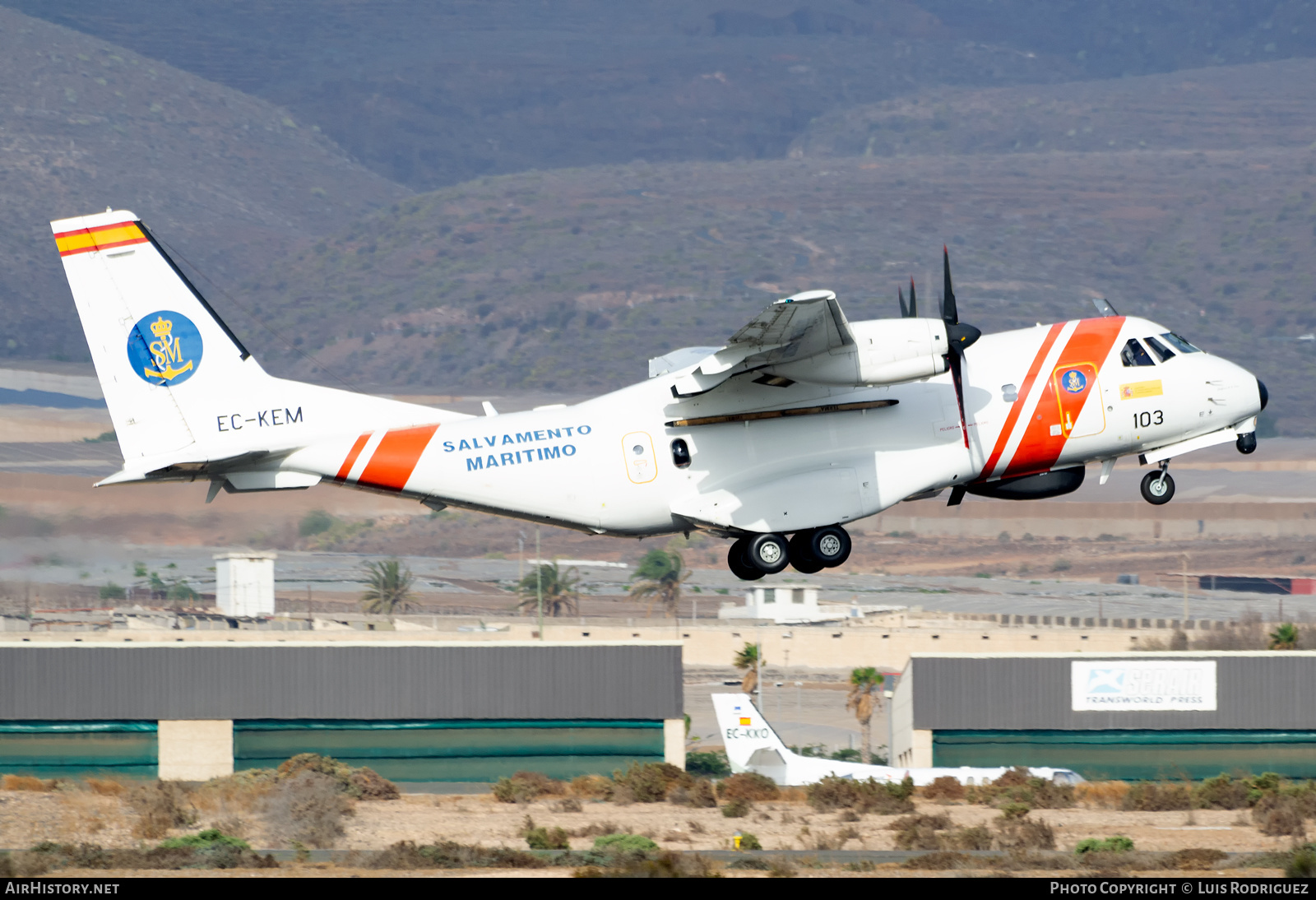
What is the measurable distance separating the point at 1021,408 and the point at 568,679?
121 feet

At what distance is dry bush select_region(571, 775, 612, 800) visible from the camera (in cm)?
6206

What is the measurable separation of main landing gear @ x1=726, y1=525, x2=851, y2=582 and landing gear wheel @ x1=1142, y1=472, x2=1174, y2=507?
616 centimetres

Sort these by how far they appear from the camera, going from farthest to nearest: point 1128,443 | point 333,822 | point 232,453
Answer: point 333,822 < point 1128,443 < point 232,453

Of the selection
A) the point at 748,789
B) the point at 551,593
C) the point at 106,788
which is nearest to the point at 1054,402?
the point at 748,789

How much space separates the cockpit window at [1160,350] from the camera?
32.8 meters

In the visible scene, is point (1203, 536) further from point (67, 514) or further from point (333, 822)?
point (333, 822)

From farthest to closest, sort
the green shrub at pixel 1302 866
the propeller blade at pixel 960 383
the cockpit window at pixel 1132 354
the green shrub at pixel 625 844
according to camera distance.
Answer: the green shrub at pixel 625 844 < the green shrub at pixel 1302 866 < the cockpit window at pixel 1132 354 < the propeller blade at pixel 960 383

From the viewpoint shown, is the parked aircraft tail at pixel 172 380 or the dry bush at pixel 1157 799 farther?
the dry bush at pixel 1157 799

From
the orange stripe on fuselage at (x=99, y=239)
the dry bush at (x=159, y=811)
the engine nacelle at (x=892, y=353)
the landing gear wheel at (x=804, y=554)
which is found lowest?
the dry bush at (x=159, y=811)

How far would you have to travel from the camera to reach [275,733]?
6544 cm

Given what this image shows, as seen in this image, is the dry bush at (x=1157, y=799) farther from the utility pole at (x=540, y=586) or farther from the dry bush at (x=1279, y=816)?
the utility pole at (x=540, y=586)

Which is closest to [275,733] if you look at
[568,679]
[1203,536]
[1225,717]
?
[568,679]

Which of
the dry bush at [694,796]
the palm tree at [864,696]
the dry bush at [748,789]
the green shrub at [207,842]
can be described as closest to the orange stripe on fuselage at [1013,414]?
the green shrub at [207,842]

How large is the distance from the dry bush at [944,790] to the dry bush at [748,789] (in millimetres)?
5084
